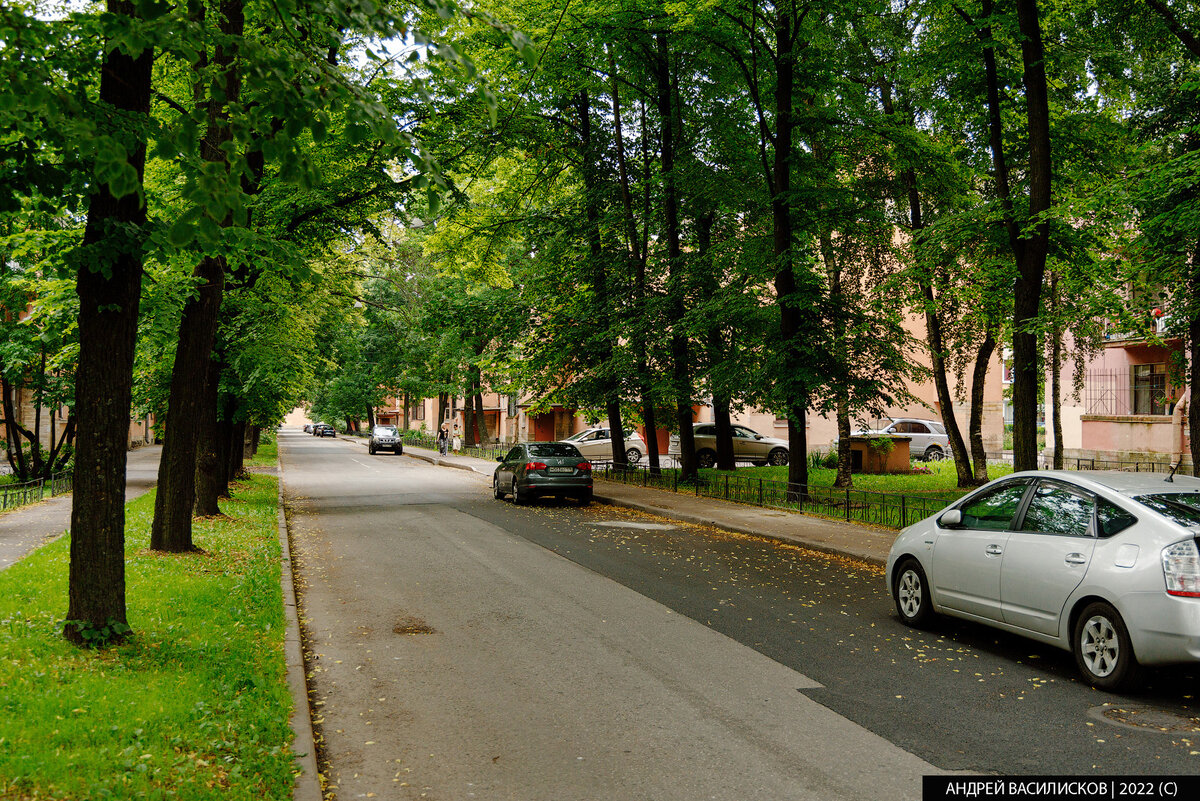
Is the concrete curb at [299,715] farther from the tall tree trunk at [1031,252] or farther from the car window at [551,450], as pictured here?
the car window at [551,450]

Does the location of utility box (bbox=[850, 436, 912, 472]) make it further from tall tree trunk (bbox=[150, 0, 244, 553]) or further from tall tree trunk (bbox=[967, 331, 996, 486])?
tall tree trunk (bbox=[150, 0, 244, 553])

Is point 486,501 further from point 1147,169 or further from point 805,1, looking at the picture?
point 1147,169

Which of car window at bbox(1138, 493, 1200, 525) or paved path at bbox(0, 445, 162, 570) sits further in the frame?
paved path at bbox(0, 445, 162, 570)

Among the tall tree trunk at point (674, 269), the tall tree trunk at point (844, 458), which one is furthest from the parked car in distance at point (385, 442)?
the tall tree trunk at point (844, 458)

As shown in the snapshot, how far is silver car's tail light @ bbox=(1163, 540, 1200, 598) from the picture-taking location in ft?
18.3

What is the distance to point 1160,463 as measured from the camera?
1059 inches

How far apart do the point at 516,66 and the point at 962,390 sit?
1504 cm

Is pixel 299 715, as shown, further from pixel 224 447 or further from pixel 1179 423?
pixel 1179 423

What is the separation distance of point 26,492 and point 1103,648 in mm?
20267

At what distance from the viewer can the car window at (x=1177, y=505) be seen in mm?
5969

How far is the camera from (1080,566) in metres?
6.28

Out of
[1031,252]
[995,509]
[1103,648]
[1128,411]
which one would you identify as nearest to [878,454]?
[1128,411]

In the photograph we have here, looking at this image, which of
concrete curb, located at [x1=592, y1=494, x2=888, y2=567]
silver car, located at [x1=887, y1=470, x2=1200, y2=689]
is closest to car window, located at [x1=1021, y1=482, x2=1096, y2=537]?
silver car, located at [x1=887, y1=470, x2=1200, y2=689]

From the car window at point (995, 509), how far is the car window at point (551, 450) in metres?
14.2
